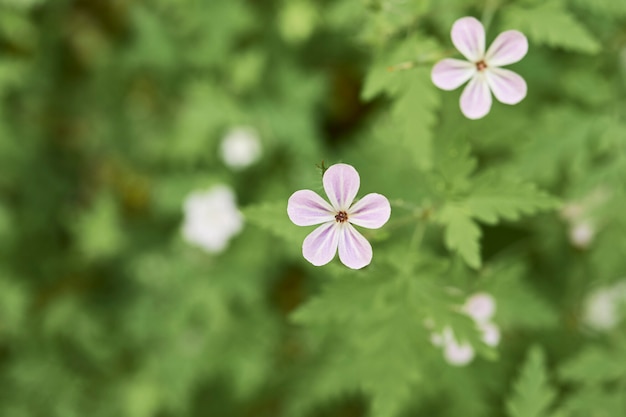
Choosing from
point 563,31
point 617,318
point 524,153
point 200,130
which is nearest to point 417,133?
point 563,31

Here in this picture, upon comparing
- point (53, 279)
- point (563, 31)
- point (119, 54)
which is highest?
point (119, 54)

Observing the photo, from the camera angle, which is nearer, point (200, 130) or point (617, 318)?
point (617, 318)

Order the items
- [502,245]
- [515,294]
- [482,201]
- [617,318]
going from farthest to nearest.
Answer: [502,245] → [617,318] → [515,294] → [482,201]

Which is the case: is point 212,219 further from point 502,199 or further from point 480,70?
point 480,70

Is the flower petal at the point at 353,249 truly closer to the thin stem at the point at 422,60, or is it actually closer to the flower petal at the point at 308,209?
the flower petal at the point at 308,209

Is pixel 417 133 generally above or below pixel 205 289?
below

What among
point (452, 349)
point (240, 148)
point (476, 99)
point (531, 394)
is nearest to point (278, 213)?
point (476, 99)

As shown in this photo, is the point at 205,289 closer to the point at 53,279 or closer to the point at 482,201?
the point at 53,279

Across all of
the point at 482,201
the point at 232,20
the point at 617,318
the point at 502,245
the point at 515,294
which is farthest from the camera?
the point at 232,20

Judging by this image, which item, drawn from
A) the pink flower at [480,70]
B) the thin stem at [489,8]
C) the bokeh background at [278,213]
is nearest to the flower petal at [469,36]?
the pink flower at [480,70]
